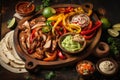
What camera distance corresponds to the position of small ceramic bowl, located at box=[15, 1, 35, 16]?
6289mm

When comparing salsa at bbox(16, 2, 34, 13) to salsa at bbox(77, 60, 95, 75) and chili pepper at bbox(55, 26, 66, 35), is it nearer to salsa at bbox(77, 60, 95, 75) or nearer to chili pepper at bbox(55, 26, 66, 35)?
chili pepper at bbox(55, 26, 66, 35)

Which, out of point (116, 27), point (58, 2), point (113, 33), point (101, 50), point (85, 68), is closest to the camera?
point (85, 68)

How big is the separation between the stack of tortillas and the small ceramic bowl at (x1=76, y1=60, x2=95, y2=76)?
114 centimetres

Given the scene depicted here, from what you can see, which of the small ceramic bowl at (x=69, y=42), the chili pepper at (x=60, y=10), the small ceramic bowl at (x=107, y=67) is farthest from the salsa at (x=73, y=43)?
the chili pepper at (x=60, y=10)

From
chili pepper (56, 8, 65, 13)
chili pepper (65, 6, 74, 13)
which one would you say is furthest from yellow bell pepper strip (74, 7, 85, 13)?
chili pepper (56, 8, 65, 13)

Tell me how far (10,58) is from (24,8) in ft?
4.22

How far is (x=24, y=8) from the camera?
641 cm

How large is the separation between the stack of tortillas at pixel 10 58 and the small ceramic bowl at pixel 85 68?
1.14 meters

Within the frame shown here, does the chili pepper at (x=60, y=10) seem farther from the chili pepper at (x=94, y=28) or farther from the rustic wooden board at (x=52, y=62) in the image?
the rustic wooden board at (x=52, y=62)

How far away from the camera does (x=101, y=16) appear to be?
6418 mm

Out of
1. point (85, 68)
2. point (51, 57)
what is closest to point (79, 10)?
point (51, 57)

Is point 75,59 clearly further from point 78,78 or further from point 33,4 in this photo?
point 33,4

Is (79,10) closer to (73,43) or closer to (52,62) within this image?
(73,43)

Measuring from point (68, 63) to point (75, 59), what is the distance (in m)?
0.16
